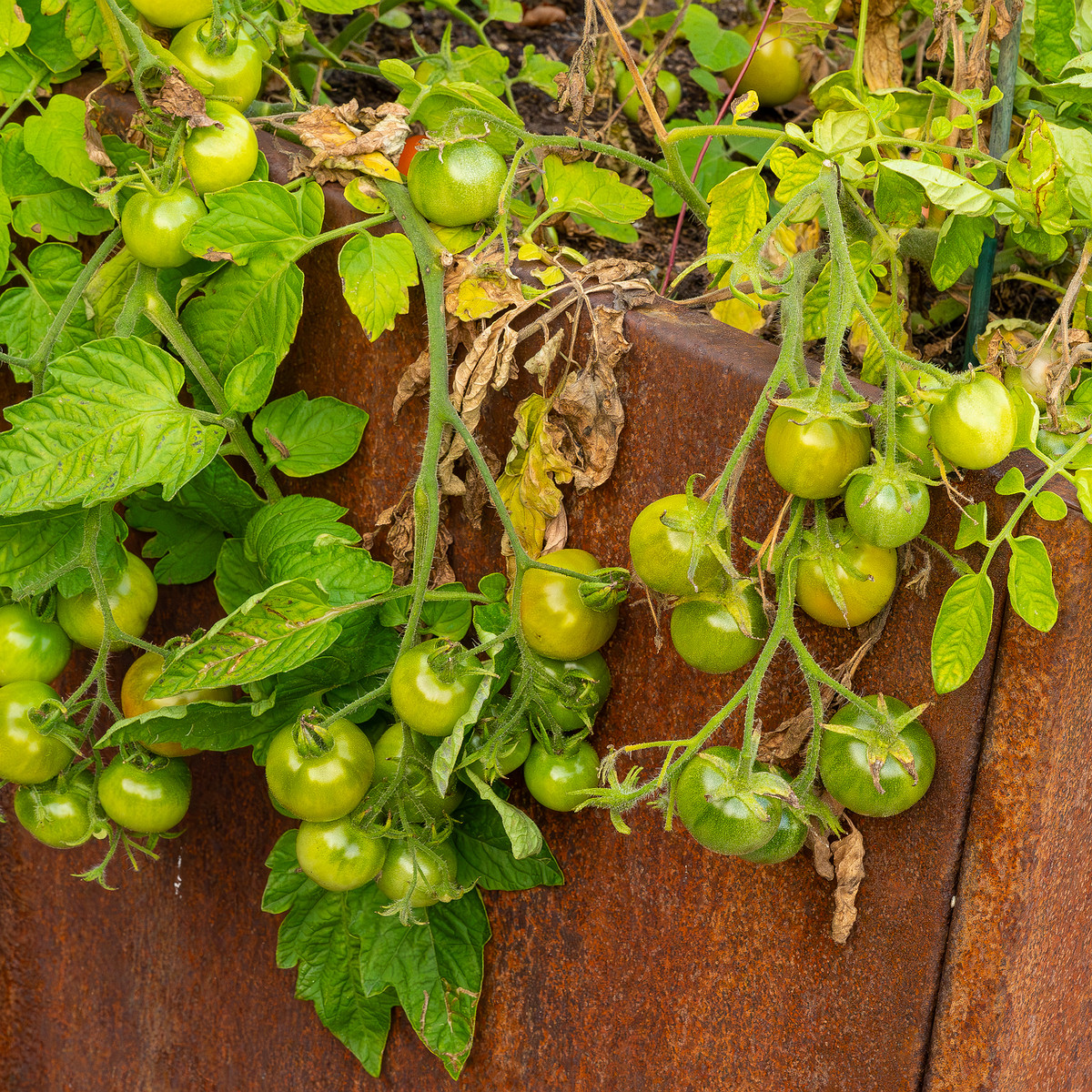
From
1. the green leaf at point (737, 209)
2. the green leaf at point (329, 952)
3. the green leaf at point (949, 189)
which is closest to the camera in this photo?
the green leaf at point (949, 189)

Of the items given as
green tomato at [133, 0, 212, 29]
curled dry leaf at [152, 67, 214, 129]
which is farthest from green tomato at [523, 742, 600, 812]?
green tomato at [133, 0, 212, 29]

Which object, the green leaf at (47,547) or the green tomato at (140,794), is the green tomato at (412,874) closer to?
the green tomato at (140,794)

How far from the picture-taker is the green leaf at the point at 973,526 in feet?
2.31

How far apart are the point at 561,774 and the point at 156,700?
38 centimetres

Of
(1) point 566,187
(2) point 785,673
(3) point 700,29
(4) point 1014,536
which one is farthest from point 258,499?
(3) point 700,29

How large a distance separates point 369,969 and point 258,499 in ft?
1.53

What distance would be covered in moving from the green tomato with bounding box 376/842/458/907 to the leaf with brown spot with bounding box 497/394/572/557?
0.90 ft

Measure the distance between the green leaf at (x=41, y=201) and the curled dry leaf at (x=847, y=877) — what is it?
0.87 metres

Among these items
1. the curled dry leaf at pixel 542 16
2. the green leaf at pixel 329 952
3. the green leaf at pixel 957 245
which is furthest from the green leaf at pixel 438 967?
the curled dry leaf at pixel 542 16

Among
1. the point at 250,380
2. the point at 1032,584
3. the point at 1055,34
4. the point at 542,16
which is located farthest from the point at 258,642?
the point at 542,16

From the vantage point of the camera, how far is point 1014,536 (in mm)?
709

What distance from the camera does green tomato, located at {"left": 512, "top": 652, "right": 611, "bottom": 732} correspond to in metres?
0.90

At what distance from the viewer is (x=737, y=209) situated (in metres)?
0.91

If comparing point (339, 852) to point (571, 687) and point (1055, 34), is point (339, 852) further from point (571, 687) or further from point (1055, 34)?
point (1055, 34)
